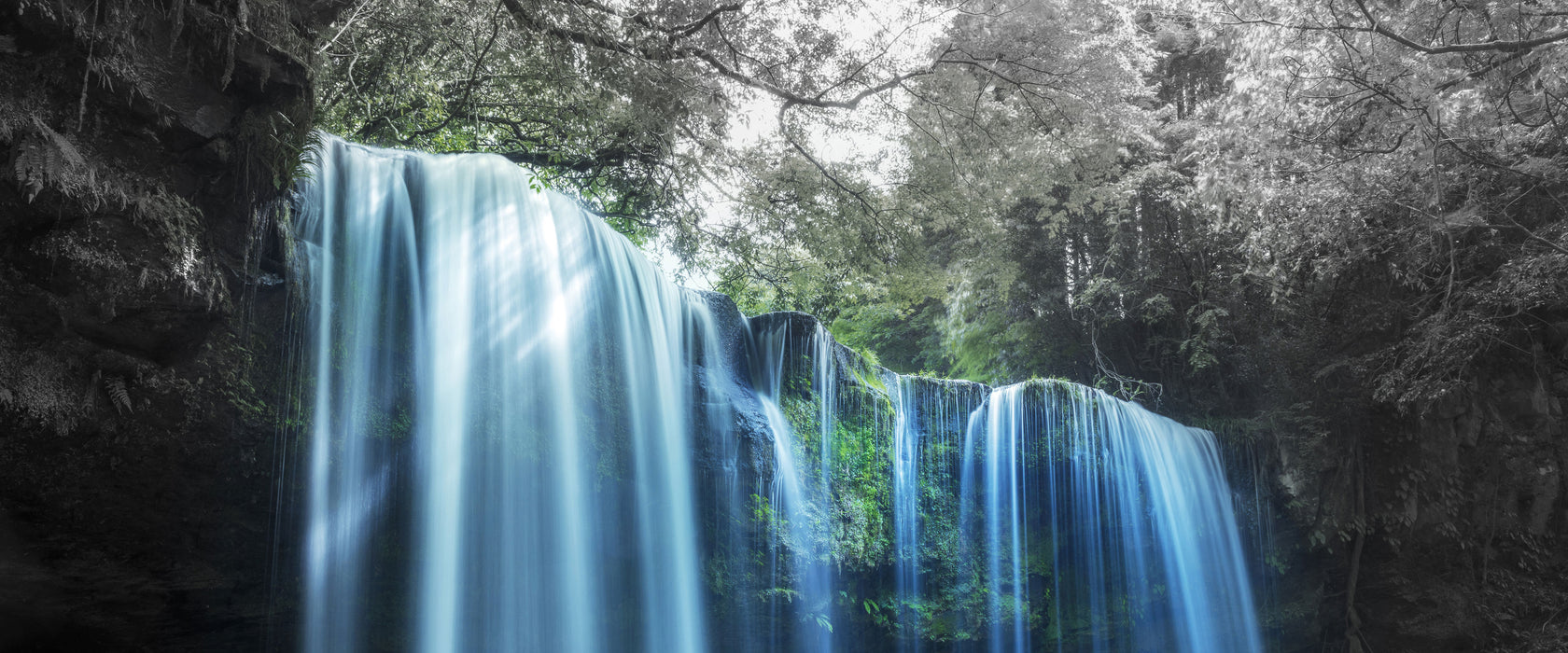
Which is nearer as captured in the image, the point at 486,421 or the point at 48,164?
the point at 48,164

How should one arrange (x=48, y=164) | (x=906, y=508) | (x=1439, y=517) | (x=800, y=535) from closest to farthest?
(x=48, y=164) → (x=800, y=535) → (x=906, y=508) → (x=1439, y=517)

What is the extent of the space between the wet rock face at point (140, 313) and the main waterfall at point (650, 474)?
469 mm

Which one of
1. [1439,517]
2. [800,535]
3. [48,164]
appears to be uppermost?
[48,164]

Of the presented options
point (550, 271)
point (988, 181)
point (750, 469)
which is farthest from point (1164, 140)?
point (550, 271)

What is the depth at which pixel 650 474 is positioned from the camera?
778 centimetres

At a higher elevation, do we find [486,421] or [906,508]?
[486,421]

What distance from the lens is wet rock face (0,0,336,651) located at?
177 inches

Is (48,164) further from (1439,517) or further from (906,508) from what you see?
(1439,517)

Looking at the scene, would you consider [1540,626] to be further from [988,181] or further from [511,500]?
[511,500]

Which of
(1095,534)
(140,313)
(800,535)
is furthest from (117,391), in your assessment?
(1095,534)

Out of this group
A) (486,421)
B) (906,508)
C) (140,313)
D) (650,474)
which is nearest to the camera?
(140,313)

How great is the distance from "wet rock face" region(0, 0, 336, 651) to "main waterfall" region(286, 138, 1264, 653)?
1.54 ft

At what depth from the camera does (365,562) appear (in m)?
6.20

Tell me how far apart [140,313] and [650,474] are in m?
4.02
